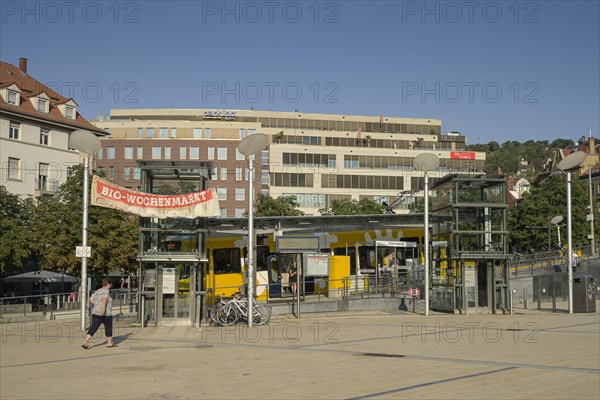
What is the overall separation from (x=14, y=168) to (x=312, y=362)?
5380 cm

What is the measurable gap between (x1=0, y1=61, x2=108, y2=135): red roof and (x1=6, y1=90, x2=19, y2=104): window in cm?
47

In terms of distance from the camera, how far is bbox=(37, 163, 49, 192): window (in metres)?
65.5

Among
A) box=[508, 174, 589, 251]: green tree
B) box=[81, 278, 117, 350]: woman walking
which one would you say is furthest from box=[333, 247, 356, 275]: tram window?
box=[508, 174, 589, 251]: green tree

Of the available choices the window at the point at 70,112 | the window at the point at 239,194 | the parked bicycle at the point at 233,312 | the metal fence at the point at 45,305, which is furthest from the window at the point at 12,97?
the parked bicycle at the point at 233,312

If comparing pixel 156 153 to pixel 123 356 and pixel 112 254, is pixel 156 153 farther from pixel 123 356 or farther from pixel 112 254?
pixel 123 356

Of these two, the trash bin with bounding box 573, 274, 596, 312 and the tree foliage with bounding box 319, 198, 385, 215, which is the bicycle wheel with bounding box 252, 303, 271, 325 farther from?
the tree foliage with bounding box 319, 198, 385, 215

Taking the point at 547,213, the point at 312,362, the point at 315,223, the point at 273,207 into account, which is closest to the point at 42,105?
the point at 273,207

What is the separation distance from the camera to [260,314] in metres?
25.2

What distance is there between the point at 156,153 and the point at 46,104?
1160 inches

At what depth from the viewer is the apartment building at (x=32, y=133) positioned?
6300cm

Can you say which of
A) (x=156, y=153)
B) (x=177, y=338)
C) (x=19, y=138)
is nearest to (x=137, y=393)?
(x=177, y=338)

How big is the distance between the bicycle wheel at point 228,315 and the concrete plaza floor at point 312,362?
0.44 meters

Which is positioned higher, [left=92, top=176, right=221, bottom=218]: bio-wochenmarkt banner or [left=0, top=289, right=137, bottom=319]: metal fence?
[left=92, top=176, right=221, bottom=218]: bio-wochenmarkt banner

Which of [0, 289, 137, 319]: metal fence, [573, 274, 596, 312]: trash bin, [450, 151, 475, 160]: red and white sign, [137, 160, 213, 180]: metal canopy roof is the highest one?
[450, 151, 475, 160]: red and white sign
